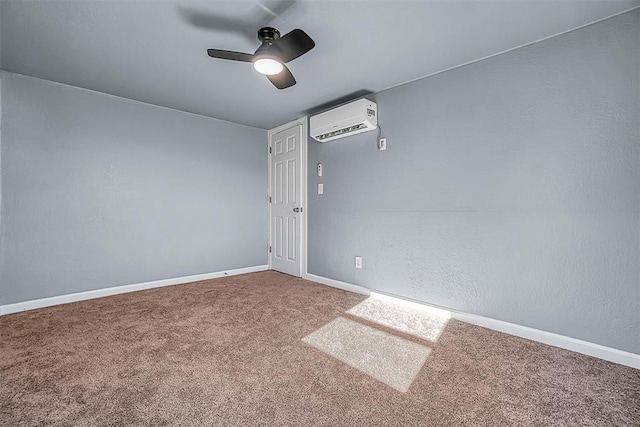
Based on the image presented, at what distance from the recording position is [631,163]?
1704mm

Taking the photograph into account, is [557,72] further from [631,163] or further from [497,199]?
[497,199]

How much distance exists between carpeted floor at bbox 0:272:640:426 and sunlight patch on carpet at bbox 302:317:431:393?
2.0 inches

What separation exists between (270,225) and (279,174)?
0.85 metres

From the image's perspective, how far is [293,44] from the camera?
1.74 m

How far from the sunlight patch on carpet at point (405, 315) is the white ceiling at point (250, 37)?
2.24 meters

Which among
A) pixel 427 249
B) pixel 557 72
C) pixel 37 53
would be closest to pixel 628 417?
pixel 427 249

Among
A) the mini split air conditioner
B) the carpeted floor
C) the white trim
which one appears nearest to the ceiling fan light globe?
the mini split air conditioner

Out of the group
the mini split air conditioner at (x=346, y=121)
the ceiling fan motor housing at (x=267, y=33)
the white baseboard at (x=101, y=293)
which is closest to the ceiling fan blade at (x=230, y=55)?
the ceiling fan motor housing at (x=267, y=33)

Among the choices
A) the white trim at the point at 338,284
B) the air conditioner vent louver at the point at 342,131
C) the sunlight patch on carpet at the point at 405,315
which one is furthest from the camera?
the white trim at the point at 338,284

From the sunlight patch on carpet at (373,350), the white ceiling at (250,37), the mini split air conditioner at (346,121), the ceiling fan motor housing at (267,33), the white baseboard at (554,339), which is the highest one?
the white ceiling at (250,37)

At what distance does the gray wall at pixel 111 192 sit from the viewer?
2686mm

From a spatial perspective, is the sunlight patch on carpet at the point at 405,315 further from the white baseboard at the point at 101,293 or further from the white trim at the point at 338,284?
the white baseboard at the point at 101,293

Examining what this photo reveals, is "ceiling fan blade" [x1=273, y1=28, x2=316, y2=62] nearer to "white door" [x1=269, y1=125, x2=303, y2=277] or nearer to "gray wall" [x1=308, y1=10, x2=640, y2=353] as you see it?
"gray wall" [x1=308, y1=10, x2=640, y2=353]

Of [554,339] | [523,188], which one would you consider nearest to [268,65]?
[523,188]
